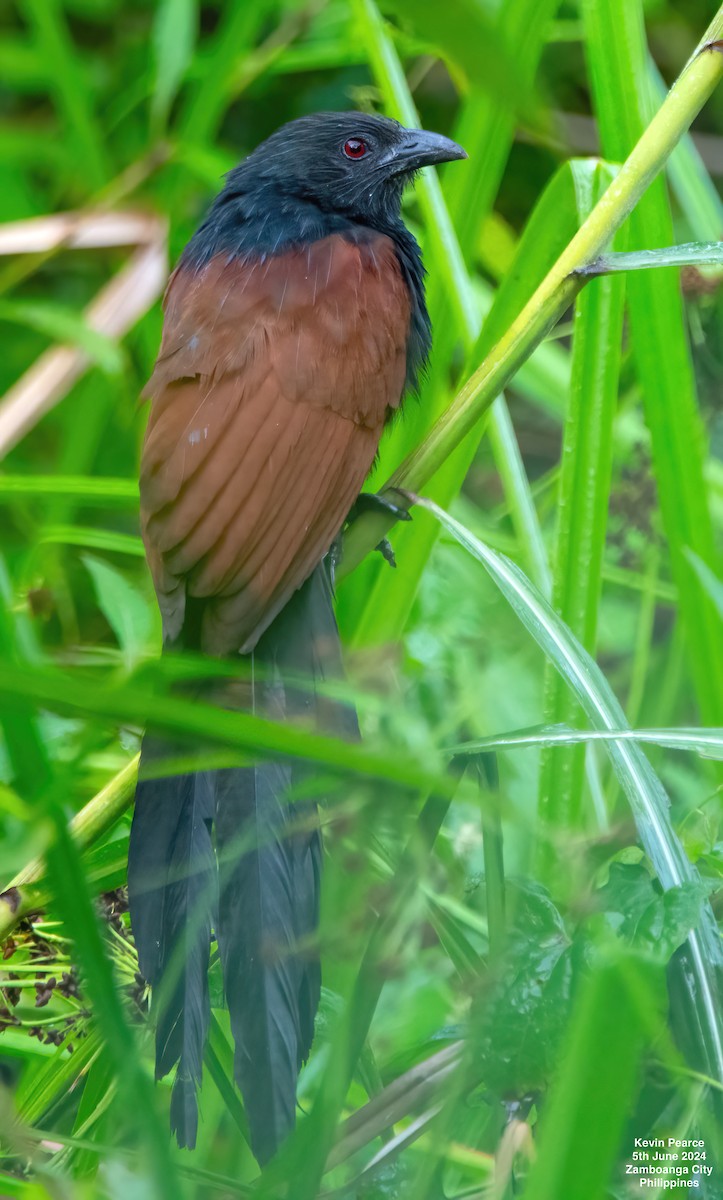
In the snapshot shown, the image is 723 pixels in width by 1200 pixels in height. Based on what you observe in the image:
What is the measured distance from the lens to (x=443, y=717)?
1708 millimetres

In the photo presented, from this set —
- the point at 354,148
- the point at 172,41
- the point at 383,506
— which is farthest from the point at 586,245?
the point at 172,41

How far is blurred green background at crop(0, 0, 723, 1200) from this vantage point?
505 mm

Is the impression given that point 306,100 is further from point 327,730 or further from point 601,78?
point 327,730

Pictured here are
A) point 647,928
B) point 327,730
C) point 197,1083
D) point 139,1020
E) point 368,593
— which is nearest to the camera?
point 647,928

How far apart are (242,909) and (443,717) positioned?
0.84 meters

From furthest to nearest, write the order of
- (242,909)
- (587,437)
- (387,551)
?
1. (387,551)
2. (587,437)
3. (242,909)

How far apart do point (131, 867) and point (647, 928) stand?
48 cm

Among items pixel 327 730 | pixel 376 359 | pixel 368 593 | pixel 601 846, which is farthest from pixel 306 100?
pixel 601 846

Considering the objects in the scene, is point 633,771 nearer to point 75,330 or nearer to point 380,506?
point 380,506

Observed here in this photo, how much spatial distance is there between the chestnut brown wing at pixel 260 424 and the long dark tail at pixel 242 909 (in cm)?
14

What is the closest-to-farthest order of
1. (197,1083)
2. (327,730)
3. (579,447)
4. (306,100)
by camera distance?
(197,1083), (327,730), (579,447), (306,100)

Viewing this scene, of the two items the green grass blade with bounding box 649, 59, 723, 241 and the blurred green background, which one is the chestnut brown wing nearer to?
the blurred green background

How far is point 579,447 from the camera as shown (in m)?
1.14

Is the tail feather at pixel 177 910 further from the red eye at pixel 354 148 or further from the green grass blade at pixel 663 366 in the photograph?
the red eye at pixel 354 148
